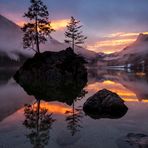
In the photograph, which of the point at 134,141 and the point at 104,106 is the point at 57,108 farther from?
the point at 134,141

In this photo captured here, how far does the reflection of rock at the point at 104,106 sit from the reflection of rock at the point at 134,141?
21.3 ft

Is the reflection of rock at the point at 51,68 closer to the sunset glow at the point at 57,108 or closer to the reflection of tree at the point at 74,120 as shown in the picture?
the sunset glow at the point at 57,108

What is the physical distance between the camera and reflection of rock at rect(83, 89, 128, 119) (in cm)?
2326

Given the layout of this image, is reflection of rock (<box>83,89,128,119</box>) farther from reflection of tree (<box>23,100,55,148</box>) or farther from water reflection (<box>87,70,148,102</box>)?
water reflection (<box>87,70,148,102</box>)

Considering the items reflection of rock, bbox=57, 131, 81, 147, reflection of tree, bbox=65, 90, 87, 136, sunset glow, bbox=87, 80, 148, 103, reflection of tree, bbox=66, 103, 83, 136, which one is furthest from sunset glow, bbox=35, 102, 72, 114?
sunset glow, bbox=87, 80, 148, 103

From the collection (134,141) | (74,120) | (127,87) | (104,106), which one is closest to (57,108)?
(104,106)

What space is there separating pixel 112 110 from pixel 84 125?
15.8ft

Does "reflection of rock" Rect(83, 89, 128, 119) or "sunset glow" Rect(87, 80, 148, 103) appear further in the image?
"sunset glow" Rect(87, 80, 148, 103)

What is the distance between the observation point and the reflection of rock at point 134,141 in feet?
48.0

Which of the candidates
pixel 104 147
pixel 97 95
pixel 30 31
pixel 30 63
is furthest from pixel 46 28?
pixel 104 147

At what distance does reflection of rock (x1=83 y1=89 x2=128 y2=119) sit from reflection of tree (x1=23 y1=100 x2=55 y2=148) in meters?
3.23

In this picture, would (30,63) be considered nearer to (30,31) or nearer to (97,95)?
(30,31)

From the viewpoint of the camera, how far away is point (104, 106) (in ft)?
77.8

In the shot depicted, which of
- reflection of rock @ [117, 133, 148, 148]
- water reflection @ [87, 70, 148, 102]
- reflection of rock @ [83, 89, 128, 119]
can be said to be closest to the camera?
reflection of rock @ [117, 133, 148, 148]
